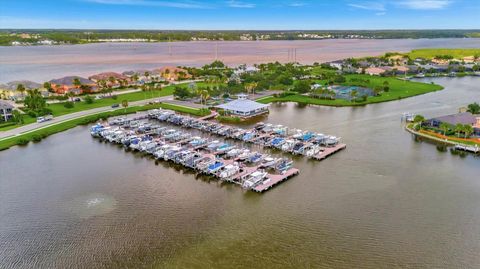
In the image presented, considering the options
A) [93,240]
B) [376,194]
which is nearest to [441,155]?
[376,194]

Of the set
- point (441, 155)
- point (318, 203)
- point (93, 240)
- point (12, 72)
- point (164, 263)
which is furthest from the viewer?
point (12, 72)

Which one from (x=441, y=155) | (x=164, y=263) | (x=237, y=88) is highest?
(x=237, y=88)

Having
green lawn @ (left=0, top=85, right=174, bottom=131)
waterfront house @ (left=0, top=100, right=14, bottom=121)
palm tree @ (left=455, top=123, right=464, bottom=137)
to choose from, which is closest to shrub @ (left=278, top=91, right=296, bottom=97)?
green lawn @ (left=0, top=85, right=174, bottom=131)

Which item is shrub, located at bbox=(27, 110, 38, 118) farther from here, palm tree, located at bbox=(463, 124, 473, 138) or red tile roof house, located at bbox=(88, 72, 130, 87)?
palm tree, located at bbox=(463, 124, 473, 138)

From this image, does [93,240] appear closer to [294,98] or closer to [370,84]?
[294,98]

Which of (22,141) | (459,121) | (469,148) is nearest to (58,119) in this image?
(22,141)

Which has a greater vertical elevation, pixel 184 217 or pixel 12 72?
pixel 12 72

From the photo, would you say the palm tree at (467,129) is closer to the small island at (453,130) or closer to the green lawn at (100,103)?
the small island at (453,130)
